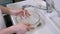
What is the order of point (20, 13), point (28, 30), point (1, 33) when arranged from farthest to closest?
1. point (20, 13)
2. point (28, 30)
3. point (1, 33)

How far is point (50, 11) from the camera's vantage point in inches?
48.1

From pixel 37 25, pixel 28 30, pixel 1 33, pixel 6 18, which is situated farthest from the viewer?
pixel 6 18

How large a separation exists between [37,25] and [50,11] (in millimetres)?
254

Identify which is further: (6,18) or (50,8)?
(6,18)

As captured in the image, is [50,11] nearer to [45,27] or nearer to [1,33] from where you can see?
[45,27]

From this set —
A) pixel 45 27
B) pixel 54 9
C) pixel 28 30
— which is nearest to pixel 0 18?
pixel 28 30

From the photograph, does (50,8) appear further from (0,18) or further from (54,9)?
(0,18)

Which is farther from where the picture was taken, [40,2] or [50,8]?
[40,2]

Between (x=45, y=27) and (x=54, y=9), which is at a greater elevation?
(x=54, y=9)

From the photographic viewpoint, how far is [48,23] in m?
1.06

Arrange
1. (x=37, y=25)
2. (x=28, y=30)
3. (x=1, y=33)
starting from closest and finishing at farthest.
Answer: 1. (x=1, y=33)
2. (x=28, y=30)
3. (x=37, y=25)

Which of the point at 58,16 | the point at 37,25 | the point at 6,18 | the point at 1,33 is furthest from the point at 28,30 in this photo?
the point at 6,18

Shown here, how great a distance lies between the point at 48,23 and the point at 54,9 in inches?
8.7

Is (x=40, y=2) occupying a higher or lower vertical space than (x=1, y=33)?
higher
